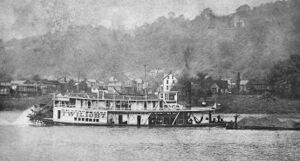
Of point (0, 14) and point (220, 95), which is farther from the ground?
point (0, 14)

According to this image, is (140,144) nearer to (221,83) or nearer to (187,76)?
(187,76)

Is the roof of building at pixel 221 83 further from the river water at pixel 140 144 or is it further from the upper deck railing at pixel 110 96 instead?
the upper deck railing at pixel 110 96

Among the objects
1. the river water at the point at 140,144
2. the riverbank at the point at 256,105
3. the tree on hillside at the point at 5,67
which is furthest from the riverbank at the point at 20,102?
the riverbank at the point at 256,105

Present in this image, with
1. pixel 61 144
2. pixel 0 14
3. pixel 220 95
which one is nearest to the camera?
pixel 61 144

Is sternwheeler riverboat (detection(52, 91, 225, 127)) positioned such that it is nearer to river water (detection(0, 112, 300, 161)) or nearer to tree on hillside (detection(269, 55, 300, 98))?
river water (detection(0, 112, 300, 161))

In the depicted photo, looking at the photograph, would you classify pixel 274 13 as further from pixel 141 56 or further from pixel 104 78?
pixel 104 78

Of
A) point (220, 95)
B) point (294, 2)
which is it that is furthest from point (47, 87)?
point (294, 2)

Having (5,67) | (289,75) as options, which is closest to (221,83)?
(289,75)
